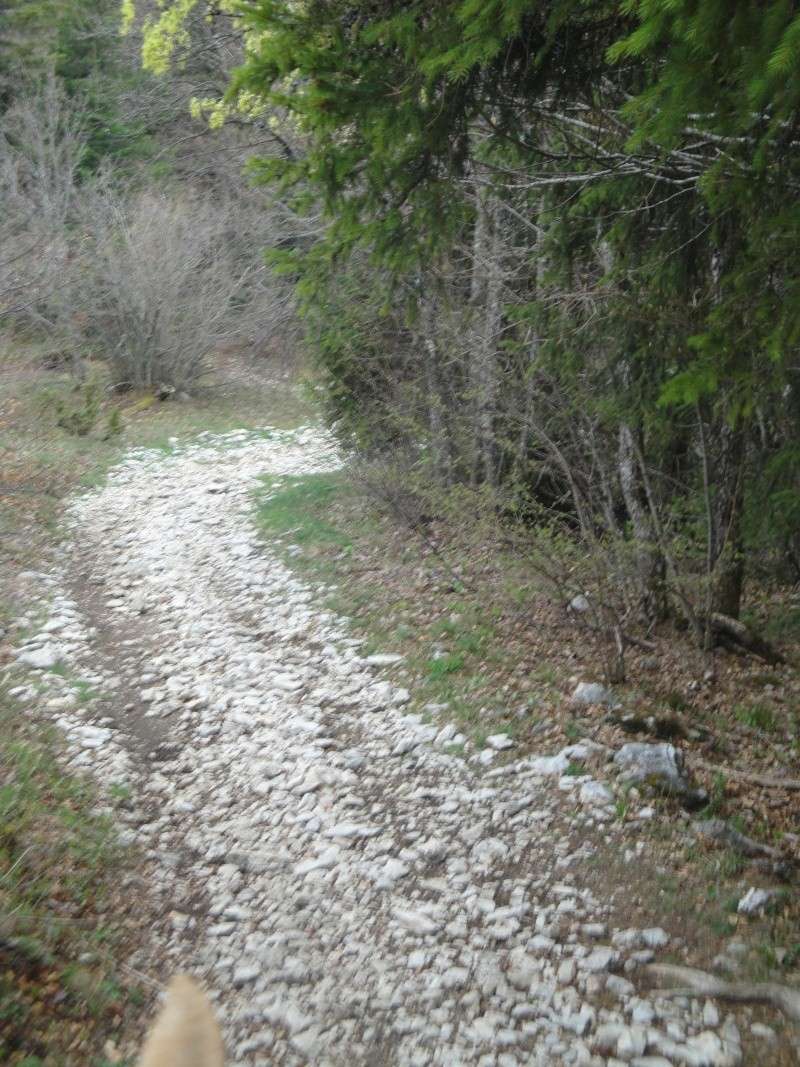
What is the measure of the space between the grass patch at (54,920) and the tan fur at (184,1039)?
9.39ft

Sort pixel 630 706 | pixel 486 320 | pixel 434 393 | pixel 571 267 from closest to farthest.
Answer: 1. pixel 571 267
2. pixel 630 706
3. pixel 486 320
4. pixel 434 393

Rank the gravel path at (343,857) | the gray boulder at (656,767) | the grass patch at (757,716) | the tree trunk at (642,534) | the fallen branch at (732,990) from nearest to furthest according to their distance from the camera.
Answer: the fallen branch at (732,990) < the gravel path at (343,857) < the gray boulder at (656,767) < the grass patch at (757,716) < the tree trunk at (642,534)

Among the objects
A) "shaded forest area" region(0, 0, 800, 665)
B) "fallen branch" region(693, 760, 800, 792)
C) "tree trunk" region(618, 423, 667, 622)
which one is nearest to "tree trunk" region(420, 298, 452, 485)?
"shaded forest area" region(0, 0, 800, 665)

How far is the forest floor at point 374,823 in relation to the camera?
3.89 metres

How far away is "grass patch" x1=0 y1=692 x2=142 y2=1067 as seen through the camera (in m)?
3.60

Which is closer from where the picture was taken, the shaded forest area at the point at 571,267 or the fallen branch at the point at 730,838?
the shaded forest area at the point at 571,267

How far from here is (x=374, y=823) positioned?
550 cm

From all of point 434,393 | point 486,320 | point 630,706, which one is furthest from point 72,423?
point 630,706

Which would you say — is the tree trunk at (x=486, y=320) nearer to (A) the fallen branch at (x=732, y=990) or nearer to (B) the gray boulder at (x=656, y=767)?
(B) the gray boulder at (x=656, y=767)

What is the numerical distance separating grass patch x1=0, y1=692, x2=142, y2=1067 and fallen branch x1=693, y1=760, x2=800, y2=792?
3.58 m

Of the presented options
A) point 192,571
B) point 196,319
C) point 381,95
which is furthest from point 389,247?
point 196,319

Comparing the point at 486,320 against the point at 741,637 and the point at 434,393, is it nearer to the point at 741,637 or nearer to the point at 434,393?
the point at 434,393

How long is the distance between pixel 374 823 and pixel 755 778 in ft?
7.70

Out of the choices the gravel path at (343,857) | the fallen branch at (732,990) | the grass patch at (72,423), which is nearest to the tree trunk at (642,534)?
the gravel path at (343,857)
